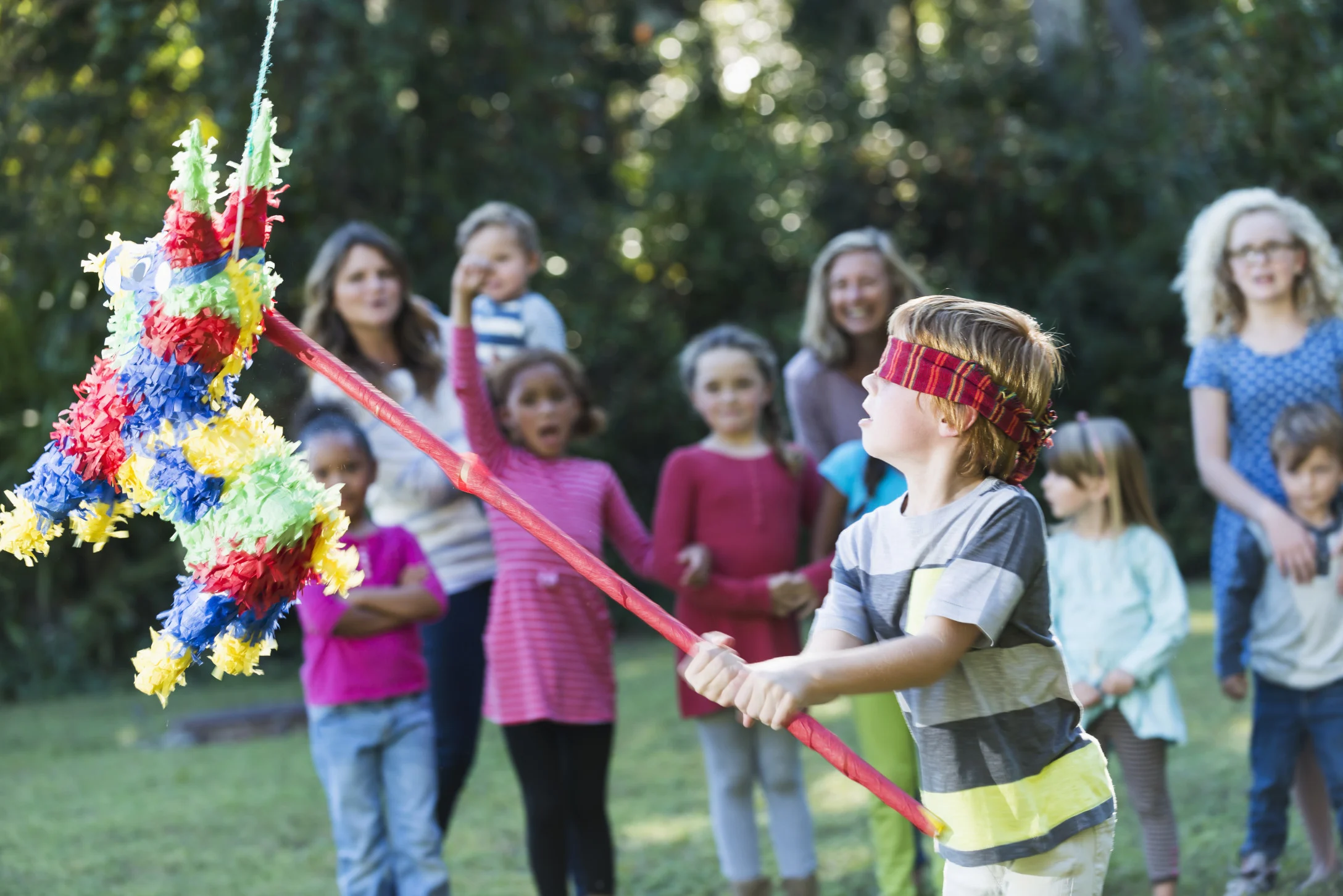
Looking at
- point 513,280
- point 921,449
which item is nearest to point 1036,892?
point 921,449

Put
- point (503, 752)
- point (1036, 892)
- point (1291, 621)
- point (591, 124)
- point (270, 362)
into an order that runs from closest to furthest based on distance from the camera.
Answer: point (1036, 892)
point (1291, 621)
point (503, 752)
point (270, 362)
point (591, 124)

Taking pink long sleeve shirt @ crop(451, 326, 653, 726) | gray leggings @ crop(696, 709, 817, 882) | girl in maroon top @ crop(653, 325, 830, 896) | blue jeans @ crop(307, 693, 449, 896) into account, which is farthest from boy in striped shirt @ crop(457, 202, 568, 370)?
gray leggings @ crop(696, 709, 817, 882)

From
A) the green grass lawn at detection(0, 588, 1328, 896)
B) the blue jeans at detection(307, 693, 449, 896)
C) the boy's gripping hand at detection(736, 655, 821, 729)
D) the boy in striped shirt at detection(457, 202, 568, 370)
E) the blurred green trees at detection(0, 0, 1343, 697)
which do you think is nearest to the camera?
the boy's gripping hand at detection(736, 655, 821, 729)

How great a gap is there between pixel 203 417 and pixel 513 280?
5.98ft

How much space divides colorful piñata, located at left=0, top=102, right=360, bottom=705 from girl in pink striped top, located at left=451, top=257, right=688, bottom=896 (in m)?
1.16

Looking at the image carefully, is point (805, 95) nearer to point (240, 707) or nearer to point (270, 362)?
point (270, 362)

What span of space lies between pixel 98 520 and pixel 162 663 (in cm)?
31

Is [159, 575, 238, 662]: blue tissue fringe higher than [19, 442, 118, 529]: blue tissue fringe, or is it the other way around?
[19, 442, 118, 529]: blue tissue fringe

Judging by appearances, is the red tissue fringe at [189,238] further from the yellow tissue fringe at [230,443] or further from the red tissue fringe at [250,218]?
the yellow tissue fringe at [230,443]

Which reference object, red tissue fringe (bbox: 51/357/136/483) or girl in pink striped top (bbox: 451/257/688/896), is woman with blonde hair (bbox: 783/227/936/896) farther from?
red tissue fringe (bbox: 51/357/136/483)

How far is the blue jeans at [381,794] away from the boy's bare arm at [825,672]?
1605 mm

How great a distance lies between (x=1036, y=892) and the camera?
2000mm

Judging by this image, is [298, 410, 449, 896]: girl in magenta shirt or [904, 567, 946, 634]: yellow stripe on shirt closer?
[904, 567, 946, 634]: yellow stripe on shirt

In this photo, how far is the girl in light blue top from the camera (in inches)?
134
